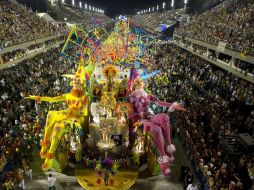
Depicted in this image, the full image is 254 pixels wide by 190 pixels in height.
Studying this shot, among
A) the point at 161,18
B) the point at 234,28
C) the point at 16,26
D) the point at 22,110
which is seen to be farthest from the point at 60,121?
the point at 161,18

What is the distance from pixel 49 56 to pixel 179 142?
25857mm

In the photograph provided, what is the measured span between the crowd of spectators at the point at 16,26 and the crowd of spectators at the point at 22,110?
2.62 metres

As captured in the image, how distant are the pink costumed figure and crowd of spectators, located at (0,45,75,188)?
5.21 meters

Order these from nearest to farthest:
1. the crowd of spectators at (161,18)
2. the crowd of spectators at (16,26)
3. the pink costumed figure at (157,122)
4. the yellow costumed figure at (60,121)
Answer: the pink costumed figure at (157,122)
the yellow costumed figure at (60,121)
the crowd of spectators at (16,26)
the crowd of spectators at (161,18)

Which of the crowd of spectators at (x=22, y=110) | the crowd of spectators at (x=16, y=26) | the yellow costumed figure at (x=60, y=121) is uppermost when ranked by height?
the crowd of spectators at (x=16, y=26)

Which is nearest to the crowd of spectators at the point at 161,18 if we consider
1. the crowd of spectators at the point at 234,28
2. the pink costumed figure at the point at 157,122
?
the crowd of spectators at the point at 234,28

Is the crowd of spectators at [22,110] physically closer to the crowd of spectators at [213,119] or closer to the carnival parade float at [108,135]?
the carnival parade float at [108,135]

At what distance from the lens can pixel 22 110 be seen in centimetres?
1780

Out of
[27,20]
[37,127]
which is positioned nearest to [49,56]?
[27,20]

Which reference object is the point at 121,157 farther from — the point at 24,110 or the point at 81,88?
the point at 24,110

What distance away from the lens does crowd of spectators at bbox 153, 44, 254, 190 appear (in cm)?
1132

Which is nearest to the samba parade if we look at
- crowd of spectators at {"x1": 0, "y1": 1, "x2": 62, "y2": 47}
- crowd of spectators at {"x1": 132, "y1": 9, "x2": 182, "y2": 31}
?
crowd of spectators at {"x1": 0, "y1": 1, "x2": 62, "y2": 47}

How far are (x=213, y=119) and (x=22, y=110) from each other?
37.4 feet

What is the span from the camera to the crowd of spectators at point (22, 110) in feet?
40.4
